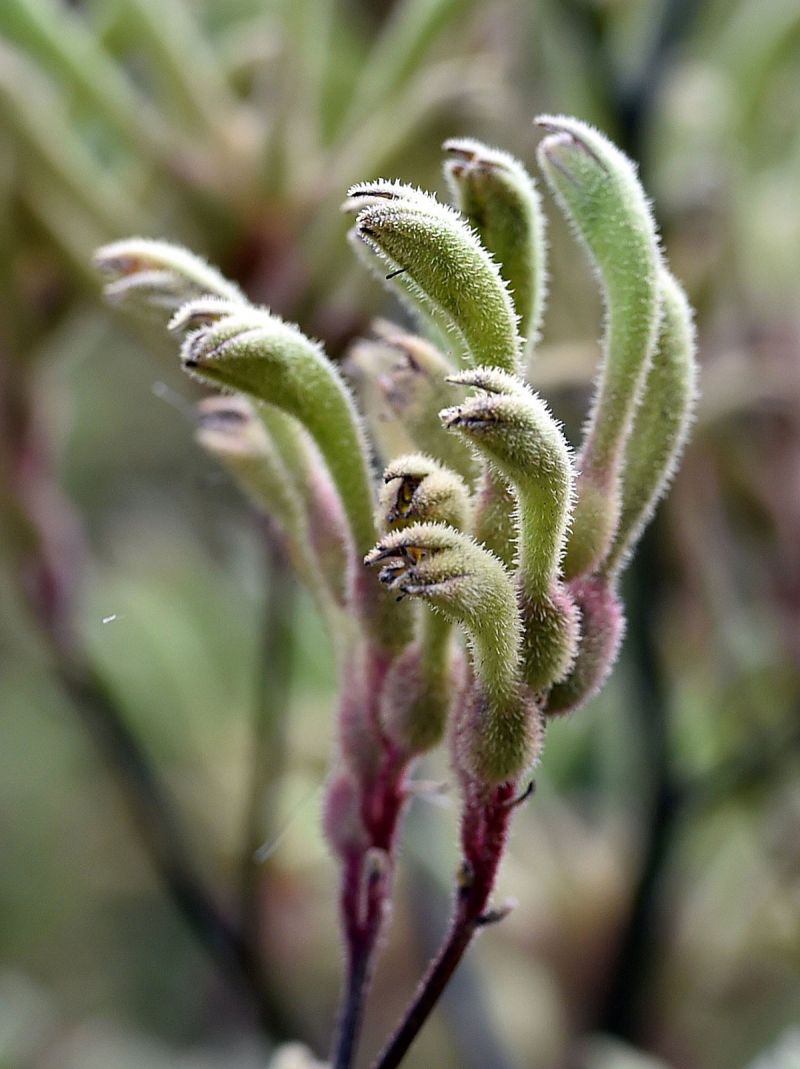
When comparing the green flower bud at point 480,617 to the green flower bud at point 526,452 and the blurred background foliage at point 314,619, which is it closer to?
the green flower bud at point 526,452

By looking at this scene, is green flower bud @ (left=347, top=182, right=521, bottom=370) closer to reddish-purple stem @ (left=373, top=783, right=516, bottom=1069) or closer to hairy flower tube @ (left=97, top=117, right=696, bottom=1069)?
hairy flower tube @ (left=97, top=117, right=696, bottom=1069)

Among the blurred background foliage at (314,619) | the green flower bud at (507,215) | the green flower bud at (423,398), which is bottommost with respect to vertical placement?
the blurred background foliage at (314,619)

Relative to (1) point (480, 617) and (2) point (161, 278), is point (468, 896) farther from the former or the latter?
(2) point (161, 278)

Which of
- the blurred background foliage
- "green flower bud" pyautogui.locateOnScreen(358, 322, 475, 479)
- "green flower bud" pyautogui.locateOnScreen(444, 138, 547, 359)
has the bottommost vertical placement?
the blurred background foliage

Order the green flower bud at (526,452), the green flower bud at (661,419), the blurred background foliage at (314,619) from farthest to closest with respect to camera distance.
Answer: the blurred background foliage at (314,619) → the green flower bud at (661,419) → the green flower bud at (526,452)

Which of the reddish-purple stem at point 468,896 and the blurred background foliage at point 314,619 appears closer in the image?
the reddish-purple stem at point 468,896

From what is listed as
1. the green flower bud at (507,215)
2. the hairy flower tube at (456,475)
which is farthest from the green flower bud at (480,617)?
the green flower bud at (507,215)

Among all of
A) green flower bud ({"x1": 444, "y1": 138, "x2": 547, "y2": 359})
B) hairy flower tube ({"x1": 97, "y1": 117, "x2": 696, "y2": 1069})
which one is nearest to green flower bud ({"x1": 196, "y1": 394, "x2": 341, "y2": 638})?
hairy flower tube ({"x1": 97, "y1": 117, "x2": 696, "y2": 1069})
